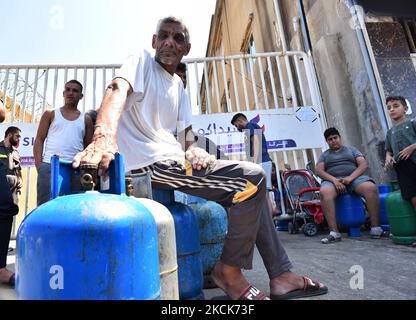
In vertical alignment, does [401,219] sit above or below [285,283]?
above

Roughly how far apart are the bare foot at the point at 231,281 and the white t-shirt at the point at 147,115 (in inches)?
21.8

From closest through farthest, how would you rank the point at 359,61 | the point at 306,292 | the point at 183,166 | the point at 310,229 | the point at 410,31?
the point at 183,166 < the point at 306,292 < the point at 310,229 < the point at 359,61 < the point at 410,31

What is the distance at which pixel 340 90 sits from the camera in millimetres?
5027

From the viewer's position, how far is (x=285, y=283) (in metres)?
1.51

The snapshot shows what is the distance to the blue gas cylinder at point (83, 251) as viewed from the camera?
2.52 feet

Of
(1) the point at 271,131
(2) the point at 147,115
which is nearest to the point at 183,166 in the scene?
(2) the point at 147,115

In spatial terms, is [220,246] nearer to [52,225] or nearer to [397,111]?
[52,225]

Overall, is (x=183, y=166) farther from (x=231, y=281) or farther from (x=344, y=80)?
(x=344, y=80)

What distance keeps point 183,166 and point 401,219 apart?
2.39 m

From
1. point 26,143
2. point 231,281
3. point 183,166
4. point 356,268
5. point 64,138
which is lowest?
point 356,268

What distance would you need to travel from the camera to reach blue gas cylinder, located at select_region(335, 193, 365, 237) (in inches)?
134

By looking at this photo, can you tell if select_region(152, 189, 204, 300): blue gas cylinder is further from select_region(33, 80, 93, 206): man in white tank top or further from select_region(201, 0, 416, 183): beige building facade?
select_region(201, 0, 416, 183): beige building facade

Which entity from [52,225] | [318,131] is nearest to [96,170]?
[52,225]

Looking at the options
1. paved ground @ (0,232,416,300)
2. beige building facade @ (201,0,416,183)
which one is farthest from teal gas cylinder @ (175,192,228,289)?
beige building facade @ (201,0,416,183)
